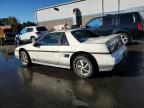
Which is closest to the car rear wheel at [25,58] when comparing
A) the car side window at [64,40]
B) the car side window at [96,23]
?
the car side window at [64,40]

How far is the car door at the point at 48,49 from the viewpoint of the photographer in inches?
263

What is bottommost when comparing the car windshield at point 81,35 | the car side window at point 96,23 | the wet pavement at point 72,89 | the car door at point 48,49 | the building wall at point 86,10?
the wet pavement at point 72,89

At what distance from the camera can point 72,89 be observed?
17.2 feet

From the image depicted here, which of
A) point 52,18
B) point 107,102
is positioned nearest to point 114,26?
point 107,102

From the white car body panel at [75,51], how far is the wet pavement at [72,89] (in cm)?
43

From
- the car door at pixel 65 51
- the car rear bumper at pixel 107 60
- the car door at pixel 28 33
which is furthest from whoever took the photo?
the car door at pixel 28 33

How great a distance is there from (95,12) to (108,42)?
2277cm

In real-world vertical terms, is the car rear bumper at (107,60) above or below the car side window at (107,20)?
below

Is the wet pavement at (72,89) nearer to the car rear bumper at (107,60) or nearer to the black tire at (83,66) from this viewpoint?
the black tire at (83,66)

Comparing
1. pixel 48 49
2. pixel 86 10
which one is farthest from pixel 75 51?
pixel 86 10

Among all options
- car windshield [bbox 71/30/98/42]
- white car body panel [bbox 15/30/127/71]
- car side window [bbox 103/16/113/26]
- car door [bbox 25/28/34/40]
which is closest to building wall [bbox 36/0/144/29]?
car door [bbox 25/28/34/40]

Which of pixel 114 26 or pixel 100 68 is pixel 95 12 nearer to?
pixel 114 26

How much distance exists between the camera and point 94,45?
5.67 metres

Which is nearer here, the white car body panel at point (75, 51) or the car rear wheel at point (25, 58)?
the white car body panel at point (75, 51)
